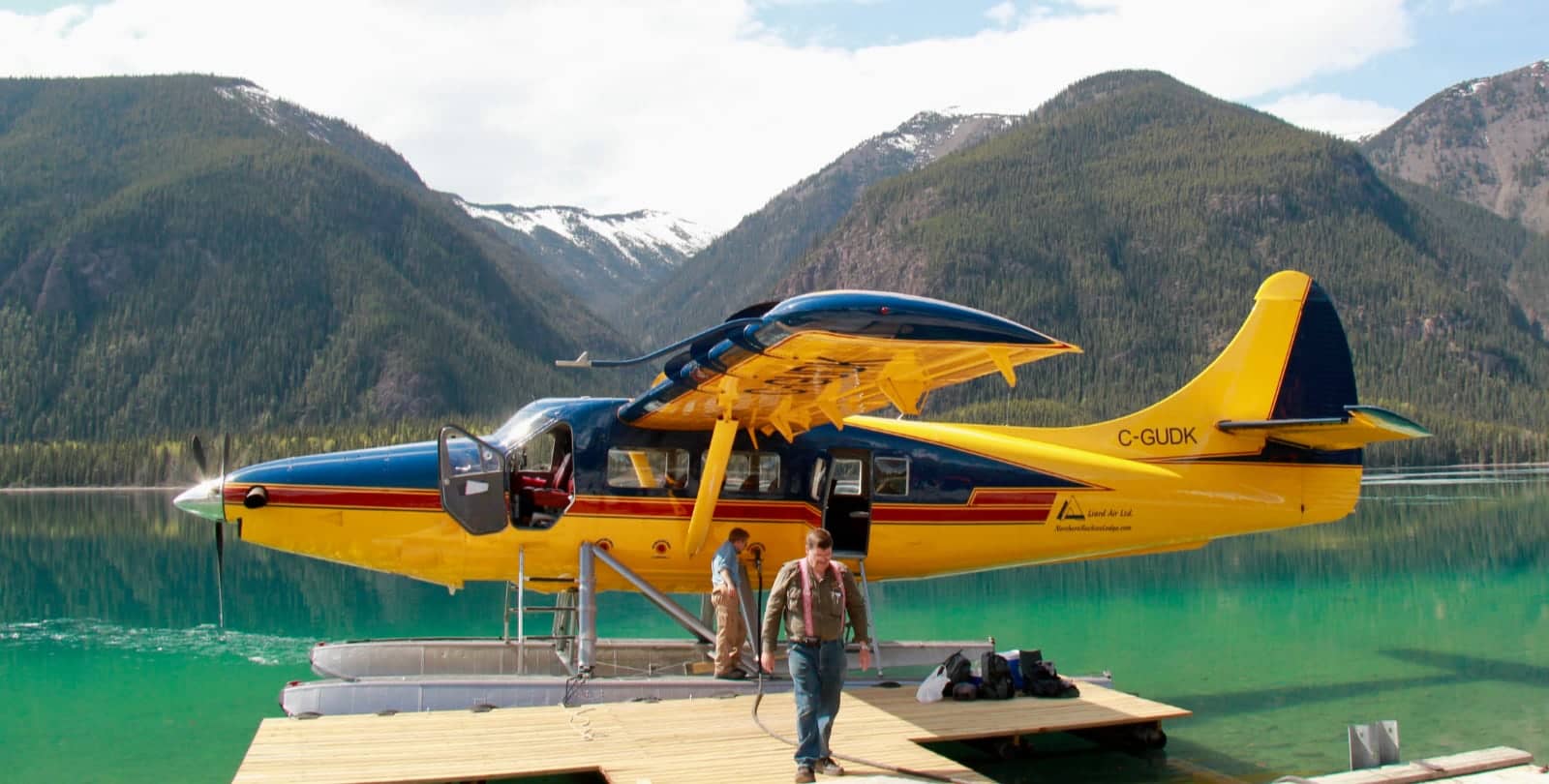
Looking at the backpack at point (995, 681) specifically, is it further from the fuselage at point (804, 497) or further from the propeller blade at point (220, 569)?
the propeller blade at point (220, 569)

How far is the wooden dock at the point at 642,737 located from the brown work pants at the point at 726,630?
2.08 feet

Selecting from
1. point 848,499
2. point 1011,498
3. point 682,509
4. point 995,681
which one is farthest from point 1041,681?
point 682,509

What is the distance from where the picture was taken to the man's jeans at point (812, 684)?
21.6ft

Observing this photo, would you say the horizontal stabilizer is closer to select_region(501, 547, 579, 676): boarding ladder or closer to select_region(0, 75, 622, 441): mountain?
select_region(501, 547, 579, 676): boarding ladder

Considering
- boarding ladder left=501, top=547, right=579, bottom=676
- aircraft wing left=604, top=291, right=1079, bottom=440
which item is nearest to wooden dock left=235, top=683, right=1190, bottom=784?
boarding ladder left=501, top=547, right=579, bottom=676

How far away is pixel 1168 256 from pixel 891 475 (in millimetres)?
134736

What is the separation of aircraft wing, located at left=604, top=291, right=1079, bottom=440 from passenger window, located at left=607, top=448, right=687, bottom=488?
0.23 m

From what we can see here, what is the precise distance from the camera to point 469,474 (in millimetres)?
9430

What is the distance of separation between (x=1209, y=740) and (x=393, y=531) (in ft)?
20.6

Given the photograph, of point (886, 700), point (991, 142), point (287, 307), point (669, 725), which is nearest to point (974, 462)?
point (886, 700)

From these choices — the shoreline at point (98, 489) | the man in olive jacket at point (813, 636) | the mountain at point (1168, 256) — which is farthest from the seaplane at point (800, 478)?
the mountain at point (1168, 256)

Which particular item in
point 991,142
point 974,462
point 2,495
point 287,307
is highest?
point 991,142

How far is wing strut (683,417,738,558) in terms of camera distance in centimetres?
944

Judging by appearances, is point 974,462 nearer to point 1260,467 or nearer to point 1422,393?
point 1260,467
